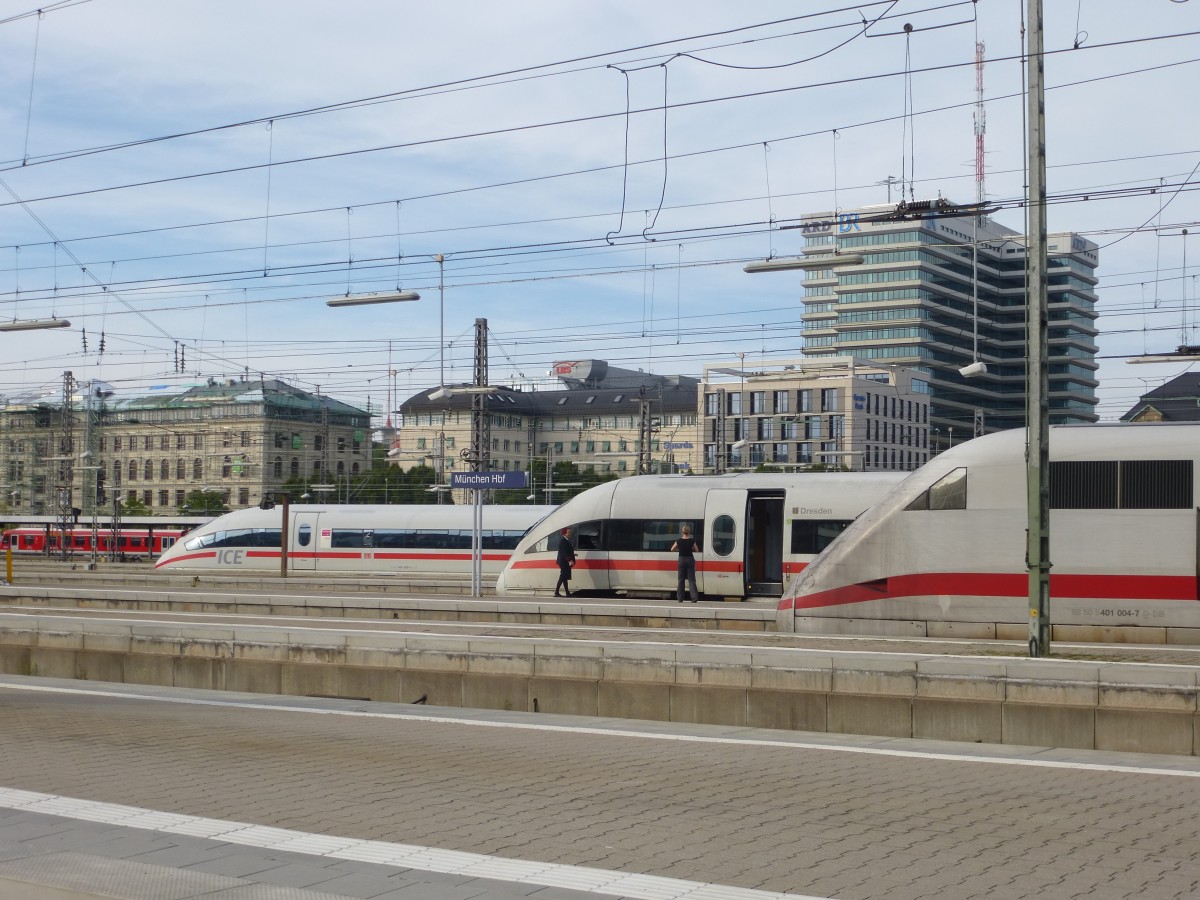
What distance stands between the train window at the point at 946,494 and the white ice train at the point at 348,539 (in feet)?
82.5

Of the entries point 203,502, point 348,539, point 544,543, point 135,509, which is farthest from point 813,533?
point 135,509

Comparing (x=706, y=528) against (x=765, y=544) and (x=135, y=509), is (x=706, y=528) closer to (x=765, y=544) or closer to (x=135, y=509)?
(x=765, y=544)

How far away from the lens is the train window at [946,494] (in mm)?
18562

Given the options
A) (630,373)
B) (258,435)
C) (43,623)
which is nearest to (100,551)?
(258,435)

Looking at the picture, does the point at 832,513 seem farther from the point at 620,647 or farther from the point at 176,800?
the point at 176,800

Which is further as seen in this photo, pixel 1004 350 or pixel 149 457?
pixel 1004 350

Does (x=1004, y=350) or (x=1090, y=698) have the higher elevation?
(x=1004, y=350)

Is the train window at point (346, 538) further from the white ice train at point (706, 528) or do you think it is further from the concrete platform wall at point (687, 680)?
the concrete platform wall at point (687, 680)

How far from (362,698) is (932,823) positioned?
9202mm

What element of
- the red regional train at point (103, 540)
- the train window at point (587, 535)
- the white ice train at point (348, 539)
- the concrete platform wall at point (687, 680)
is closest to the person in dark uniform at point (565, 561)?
the train window at point (587, 535)

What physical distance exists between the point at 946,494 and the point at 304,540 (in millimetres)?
31415

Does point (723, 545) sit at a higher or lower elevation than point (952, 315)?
lower

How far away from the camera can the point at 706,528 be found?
30297 mm

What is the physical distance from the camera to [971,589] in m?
18.3
